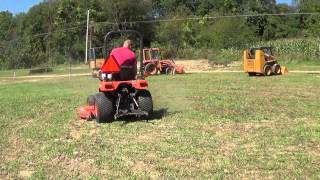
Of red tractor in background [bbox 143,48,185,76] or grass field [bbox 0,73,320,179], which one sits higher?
red tractor in background [bbox 143,48,185,76]

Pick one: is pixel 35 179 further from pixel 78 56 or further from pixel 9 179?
pixel 78 56

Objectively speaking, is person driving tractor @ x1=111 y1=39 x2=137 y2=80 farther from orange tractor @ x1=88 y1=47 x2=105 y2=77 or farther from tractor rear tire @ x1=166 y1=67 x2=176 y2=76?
tractor rear tire @ x1=166 y1=67 x2=176 y2=76

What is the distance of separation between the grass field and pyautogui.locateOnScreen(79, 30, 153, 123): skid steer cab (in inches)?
10.4

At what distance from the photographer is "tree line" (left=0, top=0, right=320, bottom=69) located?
255 feet

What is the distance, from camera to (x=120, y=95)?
13055 mm

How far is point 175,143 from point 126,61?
3.55 meters

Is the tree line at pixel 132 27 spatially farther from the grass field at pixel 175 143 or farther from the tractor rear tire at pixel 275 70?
the grass field at pixel 175 143

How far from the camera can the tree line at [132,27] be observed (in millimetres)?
77875

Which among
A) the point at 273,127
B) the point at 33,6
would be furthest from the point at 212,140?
the point at 33,6

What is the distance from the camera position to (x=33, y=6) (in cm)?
10600

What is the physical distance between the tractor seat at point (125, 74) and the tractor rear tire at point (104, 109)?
1.73 ft

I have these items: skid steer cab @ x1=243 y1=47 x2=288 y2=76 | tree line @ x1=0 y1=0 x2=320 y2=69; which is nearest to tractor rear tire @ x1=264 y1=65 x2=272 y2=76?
skid steer cab @ x1=243 y1=47 x2=288 y2=76

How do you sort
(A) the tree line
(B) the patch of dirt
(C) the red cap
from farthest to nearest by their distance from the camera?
(A) the tree line
(C) the red cap
(B) the patch of dirt

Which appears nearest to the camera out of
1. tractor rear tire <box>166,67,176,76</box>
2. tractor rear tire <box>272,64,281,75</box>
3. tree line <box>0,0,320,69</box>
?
tractor rear tire <box>272,64,281,75</box>
